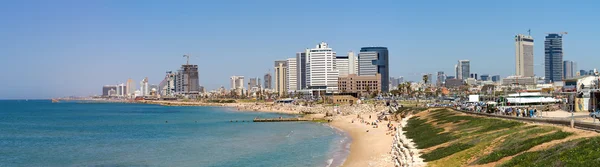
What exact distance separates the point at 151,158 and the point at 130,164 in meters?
3.93

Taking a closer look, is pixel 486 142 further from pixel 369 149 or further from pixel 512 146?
pixel 369 149

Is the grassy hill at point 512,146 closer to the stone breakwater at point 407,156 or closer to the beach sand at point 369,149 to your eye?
the stone breakwater at point 407,156

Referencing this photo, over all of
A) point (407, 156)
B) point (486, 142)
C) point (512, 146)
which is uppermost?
point (512, 146)

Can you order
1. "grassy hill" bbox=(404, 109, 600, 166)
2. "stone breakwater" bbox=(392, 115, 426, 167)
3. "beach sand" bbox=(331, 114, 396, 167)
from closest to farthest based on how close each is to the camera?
"grassy hill" bbox=(404, 109, 600, 166), "stone breakwater" bbox=(392, 115, 426, 167), "beach sand" bbox=(331, 114, 396, 167)

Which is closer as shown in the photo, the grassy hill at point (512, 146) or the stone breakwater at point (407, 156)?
the grassy hill at point (512, 146)

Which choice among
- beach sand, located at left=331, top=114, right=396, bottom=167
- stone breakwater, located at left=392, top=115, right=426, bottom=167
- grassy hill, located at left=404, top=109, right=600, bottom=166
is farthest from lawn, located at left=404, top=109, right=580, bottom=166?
beach sand, located at left=331, top=114, right=396, bottom=167

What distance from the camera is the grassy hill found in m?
22.2

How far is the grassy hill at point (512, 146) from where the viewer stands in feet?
72.7

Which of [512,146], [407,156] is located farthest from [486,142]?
[407,156]

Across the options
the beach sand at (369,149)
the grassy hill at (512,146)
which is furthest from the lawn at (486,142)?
the beach sand at (369,149)

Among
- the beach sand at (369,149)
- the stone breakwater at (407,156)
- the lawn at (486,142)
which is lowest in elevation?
the beach sand at (369,149)

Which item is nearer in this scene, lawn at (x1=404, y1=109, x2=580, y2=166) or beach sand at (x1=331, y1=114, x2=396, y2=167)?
lawn at (x1=404, y1=109, x2=580, y2=166)

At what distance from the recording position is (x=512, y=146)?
92.9 ft

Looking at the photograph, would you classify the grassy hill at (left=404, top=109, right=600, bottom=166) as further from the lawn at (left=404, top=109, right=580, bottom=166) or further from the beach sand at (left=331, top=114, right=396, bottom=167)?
the beach sand at (left=331, top=114, right=396, bottom=167)
